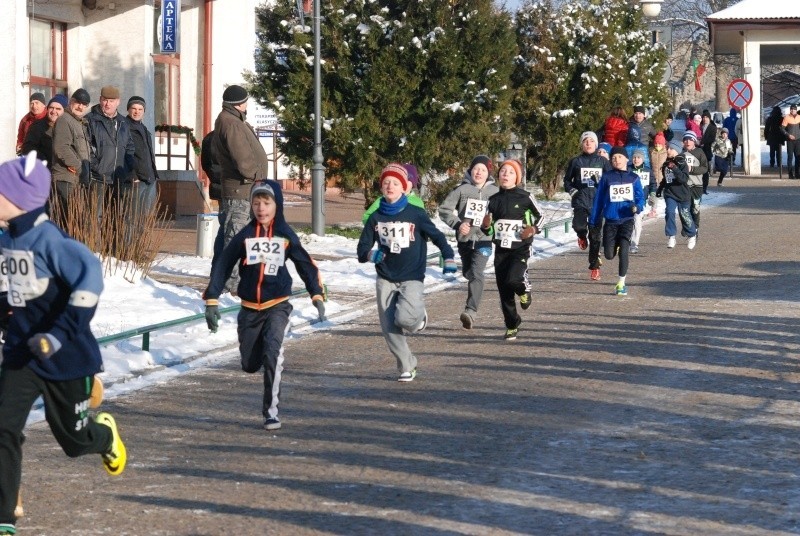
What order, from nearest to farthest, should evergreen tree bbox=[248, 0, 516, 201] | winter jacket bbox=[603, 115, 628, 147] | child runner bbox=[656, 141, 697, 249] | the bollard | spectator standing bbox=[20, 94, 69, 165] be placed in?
spectator standing bbox=[20, 94, 69, 165] → the bollard → child runner bbox=[656, 141, 697, 249] → evergreen tree bbox=[248, 0, 516, 201] → winter jacket bbox=[603, 115, 628, 147]

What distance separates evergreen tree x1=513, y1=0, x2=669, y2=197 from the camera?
104ft

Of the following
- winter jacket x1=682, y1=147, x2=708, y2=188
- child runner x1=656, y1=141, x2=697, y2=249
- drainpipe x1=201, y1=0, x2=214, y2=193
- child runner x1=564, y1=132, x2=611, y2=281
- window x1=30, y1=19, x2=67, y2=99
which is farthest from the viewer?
drainpipe x1=201, y1=0, x2=214, y2=193

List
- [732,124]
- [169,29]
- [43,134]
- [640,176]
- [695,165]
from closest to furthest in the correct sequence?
1. [43,134]
2. [640,176]
3. [695,165]
4. [169,29]
5. [732,124]

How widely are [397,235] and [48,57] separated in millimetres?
15043

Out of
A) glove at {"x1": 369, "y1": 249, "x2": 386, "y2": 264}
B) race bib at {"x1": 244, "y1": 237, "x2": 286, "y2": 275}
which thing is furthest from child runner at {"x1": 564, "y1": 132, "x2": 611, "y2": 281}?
race bib at {"x1": 244, "y1": 237, "x2": 286, "y2": 275}

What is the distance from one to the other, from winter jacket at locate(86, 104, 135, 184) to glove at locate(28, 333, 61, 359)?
9.53 meters

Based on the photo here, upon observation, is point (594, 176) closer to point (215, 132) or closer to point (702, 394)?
point (215, 132)

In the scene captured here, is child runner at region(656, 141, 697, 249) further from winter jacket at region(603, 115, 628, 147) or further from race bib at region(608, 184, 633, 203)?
race bib at region(608, 184, 633, 203)

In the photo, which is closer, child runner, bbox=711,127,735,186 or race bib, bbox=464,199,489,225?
race bib, bbox=464,199,489,225

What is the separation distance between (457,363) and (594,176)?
313 inches

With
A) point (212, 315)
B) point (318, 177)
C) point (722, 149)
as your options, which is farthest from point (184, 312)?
point (722, 149)

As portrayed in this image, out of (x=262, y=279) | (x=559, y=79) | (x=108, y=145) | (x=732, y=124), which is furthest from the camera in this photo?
(x=732, y=124)

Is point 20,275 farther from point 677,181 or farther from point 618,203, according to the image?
point 677,181

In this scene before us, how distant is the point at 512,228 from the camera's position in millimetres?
13289
